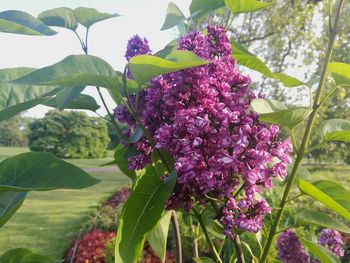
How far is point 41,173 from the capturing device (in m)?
0.86

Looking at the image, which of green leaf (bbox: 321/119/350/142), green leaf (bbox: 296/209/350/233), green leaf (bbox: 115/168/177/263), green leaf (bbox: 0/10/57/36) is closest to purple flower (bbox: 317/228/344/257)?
green leaf (bbox: 296/209/350/233)

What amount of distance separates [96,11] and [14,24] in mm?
223

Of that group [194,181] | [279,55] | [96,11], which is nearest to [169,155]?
[194,181]

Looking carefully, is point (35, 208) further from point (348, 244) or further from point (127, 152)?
point (127, 152)

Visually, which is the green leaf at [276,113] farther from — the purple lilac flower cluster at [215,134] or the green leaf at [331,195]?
the green leaf at [331,195]

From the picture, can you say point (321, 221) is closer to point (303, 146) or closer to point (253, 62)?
point (303, 146)

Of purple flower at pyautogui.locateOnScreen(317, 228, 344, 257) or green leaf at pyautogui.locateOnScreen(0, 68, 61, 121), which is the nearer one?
green leaf at pyautogui.locateOnScreen(0, 68, 61, 121)

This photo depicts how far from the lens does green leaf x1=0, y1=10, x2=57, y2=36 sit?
2.95ft

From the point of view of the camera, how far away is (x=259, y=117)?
0.88 m

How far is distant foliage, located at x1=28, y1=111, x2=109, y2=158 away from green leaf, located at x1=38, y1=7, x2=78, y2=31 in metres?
27.5

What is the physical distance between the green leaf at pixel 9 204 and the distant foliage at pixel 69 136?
27.6 metres

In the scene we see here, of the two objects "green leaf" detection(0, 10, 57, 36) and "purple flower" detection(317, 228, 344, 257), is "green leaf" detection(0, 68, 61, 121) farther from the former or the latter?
"purple flower" detection(317, 228, 344, 257)

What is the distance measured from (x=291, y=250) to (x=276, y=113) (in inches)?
39.1

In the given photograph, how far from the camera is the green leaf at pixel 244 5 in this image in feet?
3.12
